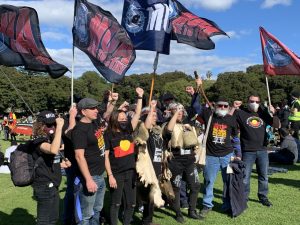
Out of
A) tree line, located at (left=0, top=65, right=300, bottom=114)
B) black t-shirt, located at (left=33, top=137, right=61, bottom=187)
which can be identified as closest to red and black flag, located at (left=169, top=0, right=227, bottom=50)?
black t-shirt, located at (left=33, top=137, right=61, bottom=187)

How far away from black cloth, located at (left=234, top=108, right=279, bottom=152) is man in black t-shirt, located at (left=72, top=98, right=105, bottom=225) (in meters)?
3.24

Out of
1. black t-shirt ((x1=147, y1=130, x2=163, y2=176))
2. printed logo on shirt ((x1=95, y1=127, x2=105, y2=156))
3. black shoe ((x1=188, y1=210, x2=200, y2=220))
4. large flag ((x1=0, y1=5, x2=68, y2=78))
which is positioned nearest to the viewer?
printed logo on shirt ((x1=95, y1=127, x2=105, y2=156))

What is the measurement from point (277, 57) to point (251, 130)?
1.92 metres

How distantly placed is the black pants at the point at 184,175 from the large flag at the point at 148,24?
6.02 ft

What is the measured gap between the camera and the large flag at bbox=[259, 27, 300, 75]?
27.3 feet

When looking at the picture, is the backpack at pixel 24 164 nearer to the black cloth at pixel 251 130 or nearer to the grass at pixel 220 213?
the grass at pixel 220 213

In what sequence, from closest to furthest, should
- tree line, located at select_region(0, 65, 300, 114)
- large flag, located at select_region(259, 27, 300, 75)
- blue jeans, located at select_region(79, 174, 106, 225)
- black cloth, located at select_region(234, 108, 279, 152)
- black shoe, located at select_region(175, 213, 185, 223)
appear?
1. blue jeans, located at select_region(79, 174, 106, 225)
2. black shoe, located at select_region(175, 213, 185, 223)
3. black cloth, located at select_region(234, 108, 279, 152)
4. large flag, located at select_region(259, 27, 300, 75)
5. tree line, located at select_region(0, 65, 300, 114)

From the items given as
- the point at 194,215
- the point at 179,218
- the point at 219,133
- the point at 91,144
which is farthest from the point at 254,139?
the point at 91,144

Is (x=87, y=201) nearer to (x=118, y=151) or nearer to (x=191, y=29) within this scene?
(x=118, y=151)

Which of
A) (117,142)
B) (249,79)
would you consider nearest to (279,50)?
(117,142)

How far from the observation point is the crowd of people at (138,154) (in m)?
4.95

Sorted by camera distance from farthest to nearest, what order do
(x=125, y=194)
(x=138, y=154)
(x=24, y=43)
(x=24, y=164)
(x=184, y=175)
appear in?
(x=184, y=175) < (x=24, y=43) < (x=138, y=154) < (x=125, y=194) < (x=24, y=164)

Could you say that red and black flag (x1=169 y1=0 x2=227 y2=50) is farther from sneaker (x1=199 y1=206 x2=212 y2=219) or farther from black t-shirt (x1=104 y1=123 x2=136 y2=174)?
sneaker (x1=199 y1=206 x2=212 y2=219)

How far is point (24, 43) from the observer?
20.6 feet
